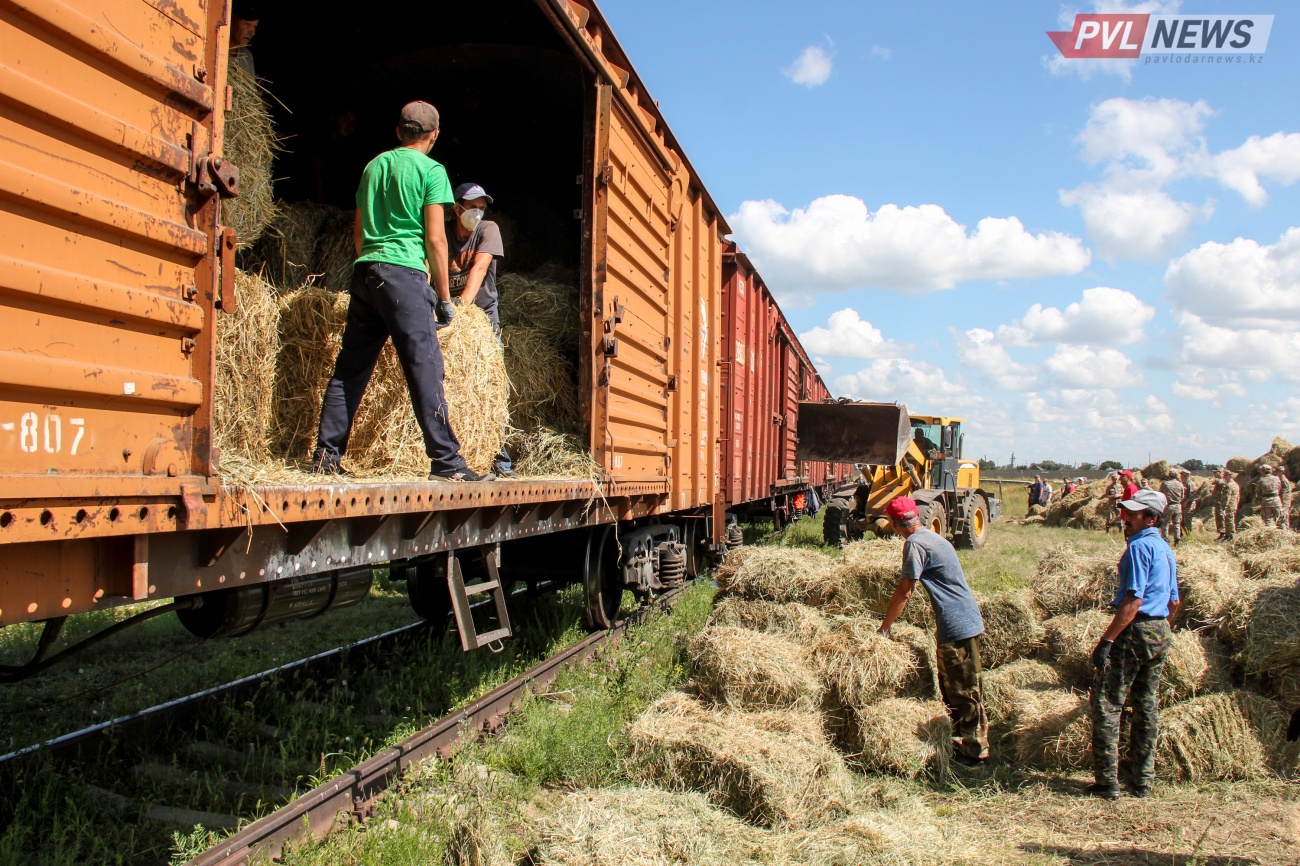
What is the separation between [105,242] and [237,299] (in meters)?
1.67

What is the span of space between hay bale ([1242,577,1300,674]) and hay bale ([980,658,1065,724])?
118 cm

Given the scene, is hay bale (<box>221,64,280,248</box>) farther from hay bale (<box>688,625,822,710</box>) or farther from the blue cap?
hay bale (<box>688,625,822,710</box>)

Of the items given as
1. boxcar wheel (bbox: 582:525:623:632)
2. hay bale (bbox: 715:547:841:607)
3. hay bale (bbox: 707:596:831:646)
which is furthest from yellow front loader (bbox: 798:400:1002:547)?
boxcar wheel (bbox: 582:525:623:632)

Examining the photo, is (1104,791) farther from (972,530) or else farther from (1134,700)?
(972,530)

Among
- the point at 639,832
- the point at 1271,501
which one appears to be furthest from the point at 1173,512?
the point at 639,832

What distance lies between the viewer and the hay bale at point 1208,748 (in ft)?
16.7

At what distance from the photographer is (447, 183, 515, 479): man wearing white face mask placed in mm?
5168

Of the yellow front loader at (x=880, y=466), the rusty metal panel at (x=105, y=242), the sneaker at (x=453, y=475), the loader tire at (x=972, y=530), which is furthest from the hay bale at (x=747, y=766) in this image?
the loader tire at (x=972, y=530)

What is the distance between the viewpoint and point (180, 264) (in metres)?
2.52

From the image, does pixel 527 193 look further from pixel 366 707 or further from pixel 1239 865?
pixel 1239 865

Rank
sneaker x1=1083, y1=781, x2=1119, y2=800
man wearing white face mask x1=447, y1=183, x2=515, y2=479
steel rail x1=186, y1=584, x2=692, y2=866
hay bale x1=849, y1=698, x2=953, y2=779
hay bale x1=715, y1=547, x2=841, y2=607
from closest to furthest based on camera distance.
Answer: steel rail x1=186, y1=584, x2=692, y2=866 → sneaker x1=1083, y1=781, x2=1119, y2=800 → hay bale x1=849, y1=698, x2=953, y2=779 → man wearing white face mask x1=447, y1=183, x2=515, y2=479 → hay bale x1=715, y1=547, x2=841, y2=607

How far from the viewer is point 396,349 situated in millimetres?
3971

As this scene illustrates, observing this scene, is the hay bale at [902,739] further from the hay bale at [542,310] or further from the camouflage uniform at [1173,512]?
the camouflage uniform at [1173,512]

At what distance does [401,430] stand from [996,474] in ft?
228
